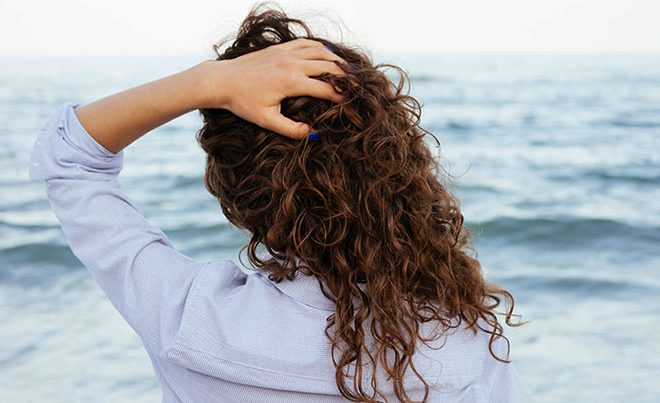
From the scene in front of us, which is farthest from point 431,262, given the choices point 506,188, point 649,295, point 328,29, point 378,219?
point 506,188

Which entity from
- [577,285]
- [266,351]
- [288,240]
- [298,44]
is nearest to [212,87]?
[298,44]

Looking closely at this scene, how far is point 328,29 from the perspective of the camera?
1.54 m

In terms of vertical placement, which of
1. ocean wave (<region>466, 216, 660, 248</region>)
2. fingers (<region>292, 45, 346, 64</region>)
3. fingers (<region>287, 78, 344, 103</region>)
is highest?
fingers (<region>292, 45, 346, 64</region>)

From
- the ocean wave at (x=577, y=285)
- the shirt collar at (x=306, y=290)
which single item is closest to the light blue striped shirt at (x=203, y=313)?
the shirt collar at (x=306, y=290)

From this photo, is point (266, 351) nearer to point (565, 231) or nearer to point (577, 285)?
point (577, 285)

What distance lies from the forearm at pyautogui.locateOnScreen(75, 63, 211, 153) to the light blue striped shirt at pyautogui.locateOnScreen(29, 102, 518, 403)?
25mm

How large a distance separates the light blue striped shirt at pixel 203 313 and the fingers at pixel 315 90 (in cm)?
26

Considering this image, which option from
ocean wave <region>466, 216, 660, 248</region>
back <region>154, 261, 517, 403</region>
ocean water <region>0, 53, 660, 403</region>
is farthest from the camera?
ocean wave <region>466, 216, 660, 248</region>

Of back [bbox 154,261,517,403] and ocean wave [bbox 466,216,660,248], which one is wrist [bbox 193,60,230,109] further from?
ocean wave [bbox 466,216,660,248]

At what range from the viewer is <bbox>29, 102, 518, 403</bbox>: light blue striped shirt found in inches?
44.8

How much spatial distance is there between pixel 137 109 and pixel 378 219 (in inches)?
15.3

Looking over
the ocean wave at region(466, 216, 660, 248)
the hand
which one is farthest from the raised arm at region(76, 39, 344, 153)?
the ocean wave at region(466, 216, 660, 248)

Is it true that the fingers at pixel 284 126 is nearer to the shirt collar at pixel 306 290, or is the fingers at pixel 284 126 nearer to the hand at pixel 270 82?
the hand at pixel 270 82

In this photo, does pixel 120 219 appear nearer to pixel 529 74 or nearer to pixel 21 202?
pixel 21 202
